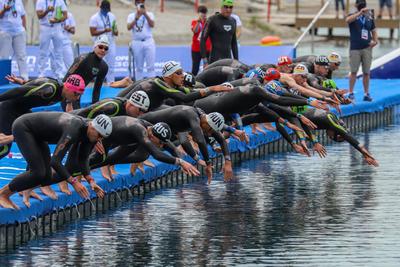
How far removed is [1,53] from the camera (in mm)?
28438

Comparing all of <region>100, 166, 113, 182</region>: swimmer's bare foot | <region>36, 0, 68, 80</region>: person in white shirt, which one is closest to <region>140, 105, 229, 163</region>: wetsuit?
<region>100, 166, 113, 182</region>: swimmer's bare foot

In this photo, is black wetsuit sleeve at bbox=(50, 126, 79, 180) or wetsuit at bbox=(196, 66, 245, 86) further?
wetsuit at bbox=(196, 66, 245, 86)

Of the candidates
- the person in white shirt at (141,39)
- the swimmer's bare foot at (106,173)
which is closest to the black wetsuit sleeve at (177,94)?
the swimmer's bare foot at (106,173)

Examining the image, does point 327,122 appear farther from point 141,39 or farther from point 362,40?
point 141,39

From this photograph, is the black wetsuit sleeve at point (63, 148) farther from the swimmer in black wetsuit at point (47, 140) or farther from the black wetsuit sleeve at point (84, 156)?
the black wetsuit sleeve at point (84, 156)

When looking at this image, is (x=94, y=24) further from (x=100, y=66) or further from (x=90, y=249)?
(x=90, y=249)

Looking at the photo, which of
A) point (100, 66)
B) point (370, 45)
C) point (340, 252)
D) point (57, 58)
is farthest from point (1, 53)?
point (340, 252)

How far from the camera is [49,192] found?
18109 millimetres

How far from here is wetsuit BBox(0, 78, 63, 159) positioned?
62.1 ft

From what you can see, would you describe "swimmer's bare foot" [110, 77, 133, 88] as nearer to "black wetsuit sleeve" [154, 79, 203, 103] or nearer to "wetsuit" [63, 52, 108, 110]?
"wetsuit" [63, 52, 108, 110]

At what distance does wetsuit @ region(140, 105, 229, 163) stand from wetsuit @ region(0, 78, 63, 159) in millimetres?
1620

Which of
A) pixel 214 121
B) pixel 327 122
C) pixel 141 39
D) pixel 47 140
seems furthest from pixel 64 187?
pixel 141 39

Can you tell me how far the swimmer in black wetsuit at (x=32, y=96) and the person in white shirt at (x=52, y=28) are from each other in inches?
374

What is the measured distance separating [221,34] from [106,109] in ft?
30.2
